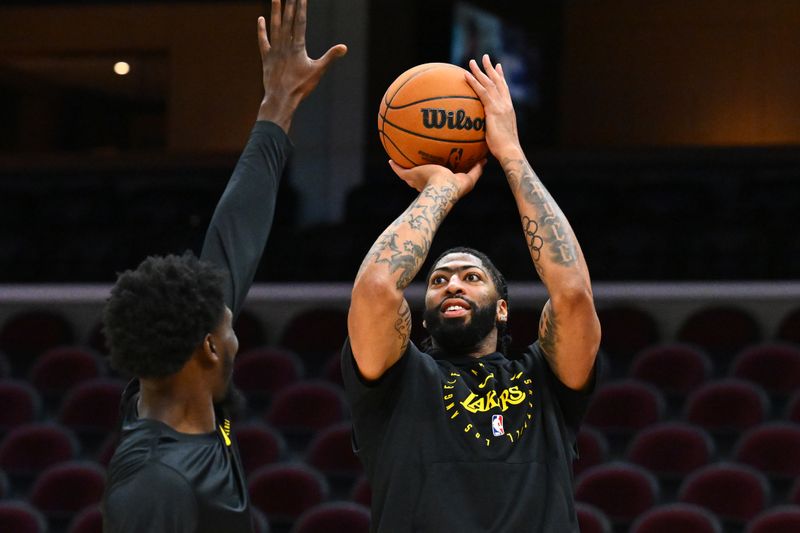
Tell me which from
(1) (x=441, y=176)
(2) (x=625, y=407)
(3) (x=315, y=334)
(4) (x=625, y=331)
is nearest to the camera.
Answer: (1) (x=441, y=176)

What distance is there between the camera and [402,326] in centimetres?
267

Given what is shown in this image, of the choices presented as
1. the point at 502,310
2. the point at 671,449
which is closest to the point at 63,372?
the point at 671,449

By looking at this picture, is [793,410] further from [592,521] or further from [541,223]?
[541,223]

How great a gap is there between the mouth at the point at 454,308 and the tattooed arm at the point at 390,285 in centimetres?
10

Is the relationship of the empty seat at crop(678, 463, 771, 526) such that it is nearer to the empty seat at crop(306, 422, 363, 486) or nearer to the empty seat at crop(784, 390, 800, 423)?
the empty seat at crop(784, 390, 800, 423)

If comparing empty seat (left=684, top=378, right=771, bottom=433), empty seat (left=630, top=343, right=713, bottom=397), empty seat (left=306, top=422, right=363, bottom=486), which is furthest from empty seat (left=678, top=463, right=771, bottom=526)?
empty seat (left=306, top=422, right=363, bottom=486)

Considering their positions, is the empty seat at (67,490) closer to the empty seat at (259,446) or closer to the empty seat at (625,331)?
the empty seat at (259,446)

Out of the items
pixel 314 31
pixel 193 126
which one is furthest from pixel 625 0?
pixel 193 126

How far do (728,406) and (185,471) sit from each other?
4192 mm

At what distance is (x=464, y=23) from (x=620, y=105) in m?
1.50

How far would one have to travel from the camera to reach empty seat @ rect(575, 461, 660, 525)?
5.29 meters

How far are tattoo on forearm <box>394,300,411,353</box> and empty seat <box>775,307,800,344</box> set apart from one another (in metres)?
4.18

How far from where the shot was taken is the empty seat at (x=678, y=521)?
4898 mm

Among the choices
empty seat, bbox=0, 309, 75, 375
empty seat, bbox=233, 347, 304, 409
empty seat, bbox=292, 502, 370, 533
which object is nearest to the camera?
empty seat, bbox=292, 502, 370, 533
